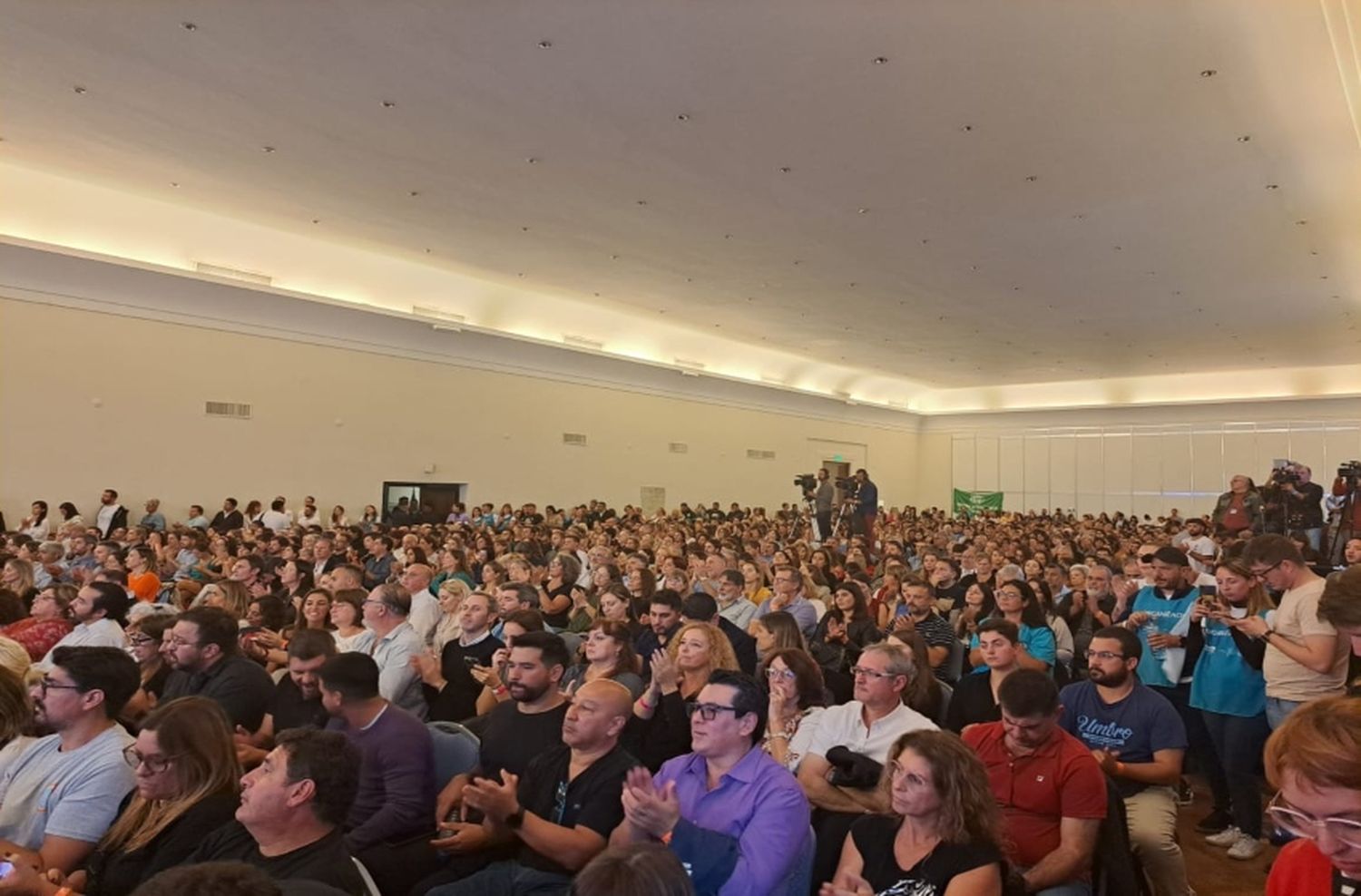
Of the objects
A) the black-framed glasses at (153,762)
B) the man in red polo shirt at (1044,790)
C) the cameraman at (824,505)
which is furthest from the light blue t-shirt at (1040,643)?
the cameraman at (824,505)

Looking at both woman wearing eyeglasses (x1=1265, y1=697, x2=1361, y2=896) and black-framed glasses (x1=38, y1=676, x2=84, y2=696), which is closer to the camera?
woman wearing eyeglasses (x1=1265, y1=697, x2=1361, y2=896)

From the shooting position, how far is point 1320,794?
1563mm

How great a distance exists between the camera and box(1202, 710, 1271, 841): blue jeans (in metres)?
4.29

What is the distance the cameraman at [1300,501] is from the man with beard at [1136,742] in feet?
29.9

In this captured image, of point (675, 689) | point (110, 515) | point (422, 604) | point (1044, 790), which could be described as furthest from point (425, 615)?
point (110, 515)

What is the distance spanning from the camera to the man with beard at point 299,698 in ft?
12.0

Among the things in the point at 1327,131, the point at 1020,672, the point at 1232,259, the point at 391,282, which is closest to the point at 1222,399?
the point at 1232,259

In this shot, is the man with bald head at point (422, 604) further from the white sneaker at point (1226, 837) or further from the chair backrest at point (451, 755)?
the white sneaker at point (1226, 837)

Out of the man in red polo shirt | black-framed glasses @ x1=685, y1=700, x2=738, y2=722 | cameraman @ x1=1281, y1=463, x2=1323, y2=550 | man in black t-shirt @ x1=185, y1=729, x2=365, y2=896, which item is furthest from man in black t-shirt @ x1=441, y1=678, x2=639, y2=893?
cameraman @ x1=1281, y1=463, x2=1323, y2=550

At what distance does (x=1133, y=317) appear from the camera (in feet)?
56.7

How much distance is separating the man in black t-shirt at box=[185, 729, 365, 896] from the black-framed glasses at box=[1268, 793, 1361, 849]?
2029 mm

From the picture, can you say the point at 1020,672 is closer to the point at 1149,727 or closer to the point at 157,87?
the point at 1149,727

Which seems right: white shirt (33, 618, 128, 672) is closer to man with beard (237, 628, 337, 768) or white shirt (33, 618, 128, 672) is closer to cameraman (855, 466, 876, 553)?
man with beard (237, 628, 337, 768)

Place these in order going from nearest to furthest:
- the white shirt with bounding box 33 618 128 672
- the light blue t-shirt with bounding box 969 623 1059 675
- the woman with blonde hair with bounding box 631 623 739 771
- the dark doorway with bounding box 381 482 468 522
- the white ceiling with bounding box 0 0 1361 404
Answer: the woman with blonde hair with bounding box 631 623 739 771, the white shirt with bounding box 33 618 128 672, the light blue t-shirt with bounding box 969 623 1059 675, the white ceiling with bounding box 0 0 1361 404, the dark doorway with bounding box 381 482 468 522
